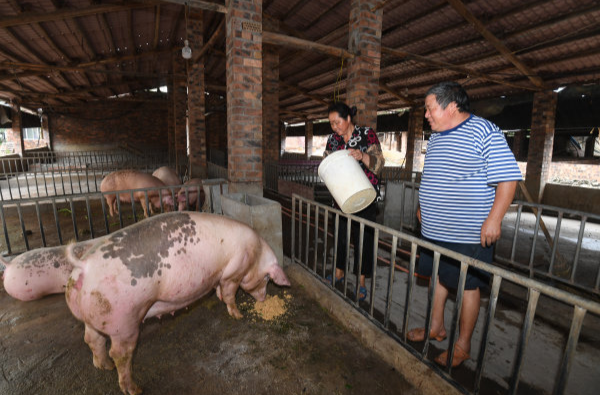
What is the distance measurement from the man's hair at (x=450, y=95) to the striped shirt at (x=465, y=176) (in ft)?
0.40

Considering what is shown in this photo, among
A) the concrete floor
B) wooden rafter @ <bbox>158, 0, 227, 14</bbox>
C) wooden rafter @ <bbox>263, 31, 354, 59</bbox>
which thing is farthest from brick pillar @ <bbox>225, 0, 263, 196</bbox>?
the concrete floor

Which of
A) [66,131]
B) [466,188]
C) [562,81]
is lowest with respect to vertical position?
[466,188]

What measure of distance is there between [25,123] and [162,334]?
2320 centimetres

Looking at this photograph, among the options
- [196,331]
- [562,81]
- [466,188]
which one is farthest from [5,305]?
[562,81]

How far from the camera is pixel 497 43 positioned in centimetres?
735

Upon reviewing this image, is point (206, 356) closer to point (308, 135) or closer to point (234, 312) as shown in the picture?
point (234, 312)

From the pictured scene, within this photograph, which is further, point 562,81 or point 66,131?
point 66,131

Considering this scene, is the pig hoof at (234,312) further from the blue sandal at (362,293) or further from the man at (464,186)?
the man at (464,186)

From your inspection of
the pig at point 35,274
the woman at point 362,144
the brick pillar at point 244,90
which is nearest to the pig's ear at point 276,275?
the woman at point 362,144

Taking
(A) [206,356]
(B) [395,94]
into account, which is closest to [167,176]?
(A) [206,356]

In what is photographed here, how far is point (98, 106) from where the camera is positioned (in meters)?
20.1

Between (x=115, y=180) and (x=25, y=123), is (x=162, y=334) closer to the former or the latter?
(x=115, y=180)

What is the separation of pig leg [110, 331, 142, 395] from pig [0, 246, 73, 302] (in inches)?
54.6

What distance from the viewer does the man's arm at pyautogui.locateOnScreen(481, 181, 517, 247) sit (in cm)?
183
